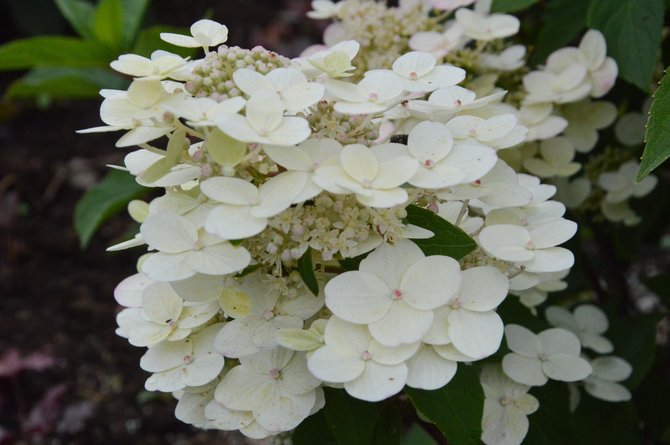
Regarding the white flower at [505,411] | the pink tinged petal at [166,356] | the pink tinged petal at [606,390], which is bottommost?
the pink tinged petal at [606,390]

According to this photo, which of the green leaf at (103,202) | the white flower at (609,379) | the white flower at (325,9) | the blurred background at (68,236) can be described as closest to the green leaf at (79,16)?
the blurred background at (68,236)

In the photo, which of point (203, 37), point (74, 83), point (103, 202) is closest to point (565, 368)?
point (203, 37)

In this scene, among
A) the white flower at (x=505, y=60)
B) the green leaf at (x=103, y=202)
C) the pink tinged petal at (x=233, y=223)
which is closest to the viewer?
the pink tinged petal at (x=233, y=223)

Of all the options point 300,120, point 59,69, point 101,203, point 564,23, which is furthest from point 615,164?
point 59,69

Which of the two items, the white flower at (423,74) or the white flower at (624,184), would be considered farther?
the white flower at (624,184)

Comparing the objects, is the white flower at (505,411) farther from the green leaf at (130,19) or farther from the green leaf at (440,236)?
the green leaf at (130,19)

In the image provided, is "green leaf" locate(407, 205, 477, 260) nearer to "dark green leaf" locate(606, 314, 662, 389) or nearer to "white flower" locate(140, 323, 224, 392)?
"white flower" locate(140, 323, 224, 392)

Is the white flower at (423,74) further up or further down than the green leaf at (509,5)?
further up
